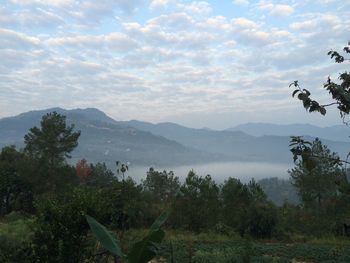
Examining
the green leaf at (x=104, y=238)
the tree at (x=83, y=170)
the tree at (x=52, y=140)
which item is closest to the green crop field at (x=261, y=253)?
the green leaf at (x=104, y=238)

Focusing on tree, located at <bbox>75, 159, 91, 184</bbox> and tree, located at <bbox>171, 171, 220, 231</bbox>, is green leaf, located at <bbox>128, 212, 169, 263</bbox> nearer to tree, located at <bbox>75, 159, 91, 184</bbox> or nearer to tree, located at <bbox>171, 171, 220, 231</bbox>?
tree, located at <bbox>171, 171, 220, 231</bbox>

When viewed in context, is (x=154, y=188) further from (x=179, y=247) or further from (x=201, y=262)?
(x=201, y=262)

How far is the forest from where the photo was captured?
22.5ft

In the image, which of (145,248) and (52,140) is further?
(52,140)

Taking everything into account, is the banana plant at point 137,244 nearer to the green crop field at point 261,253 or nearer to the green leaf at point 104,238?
the green leaf at point 104,238

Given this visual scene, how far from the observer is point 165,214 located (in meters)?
7.27

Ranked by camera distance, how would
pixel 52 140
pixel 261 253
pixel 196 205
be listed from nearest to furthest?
pixel 261 253
pixel 196 205
pixel 52 140

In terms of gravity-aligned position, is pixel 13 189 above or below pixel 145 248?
below

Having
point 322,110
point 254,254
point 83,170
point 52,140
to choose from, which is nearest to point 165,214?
point 322,110

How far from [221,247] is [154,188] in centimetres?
3863

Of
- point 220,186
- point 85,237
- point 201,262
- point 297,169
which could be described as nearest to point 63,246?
point 85,237

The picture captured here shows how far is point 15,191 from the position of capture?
3925cm

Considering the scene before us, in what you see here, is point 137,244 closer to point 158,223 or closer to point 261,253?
point 158,223

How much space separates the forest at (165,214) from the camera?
687cm
